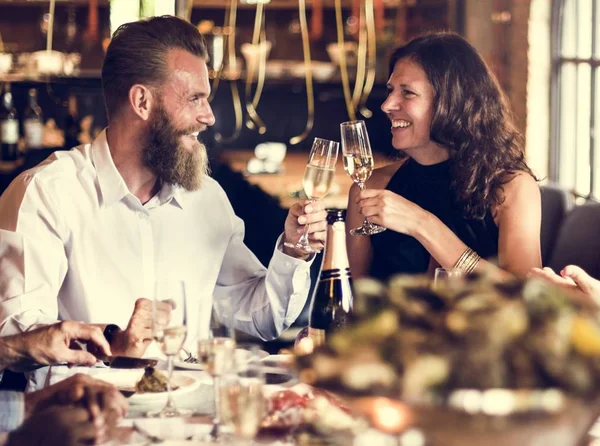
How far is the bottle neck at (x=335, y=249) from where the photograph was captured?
1754mm

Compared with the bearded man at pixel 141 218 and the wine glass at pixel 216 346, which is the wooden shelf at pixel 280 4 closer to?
the bearded man at pixel 141 218

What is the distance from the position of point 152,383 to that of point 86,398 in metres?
0.16

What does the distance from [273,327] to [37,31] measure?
204 inches

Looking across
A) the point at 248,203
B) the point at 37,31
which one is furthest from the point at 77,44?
the point at 248,203

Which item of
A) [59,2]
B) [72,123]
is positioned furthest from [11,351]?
[59,2]

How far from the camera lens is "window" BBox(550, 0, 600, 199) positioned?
12.3 ft

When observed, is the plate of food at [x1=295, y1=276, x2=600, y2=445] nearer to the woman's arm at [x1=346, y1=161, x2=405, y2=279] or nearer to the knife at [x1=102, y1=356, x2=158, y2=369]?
the knife at [x1=102, y1=356, x2=158, y2=369]

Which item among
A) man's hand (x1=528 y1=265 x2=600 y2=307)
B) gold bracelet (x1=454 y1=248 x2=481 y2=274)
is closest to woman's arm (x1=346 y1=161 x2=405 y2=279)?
gold bracelet (x1=454 y1=248 x2=481 y2=274)

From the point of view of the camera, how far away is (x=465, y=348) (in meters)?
0.95

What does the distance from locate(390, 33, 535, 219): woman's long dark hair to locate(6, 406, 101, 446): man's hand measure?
1.43 metres

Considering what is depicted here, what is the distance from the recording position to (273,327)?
7.46 feet

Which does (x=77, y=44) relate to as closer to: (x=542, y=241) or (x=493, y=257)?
(x=542, y=241)

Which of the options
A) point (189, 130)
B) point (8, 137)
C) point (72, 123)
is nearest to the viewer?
point (189, 130)

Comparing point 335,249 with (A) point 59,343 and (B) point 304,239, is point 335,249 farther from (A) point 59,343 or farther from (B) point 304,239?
(A) point 59,343
